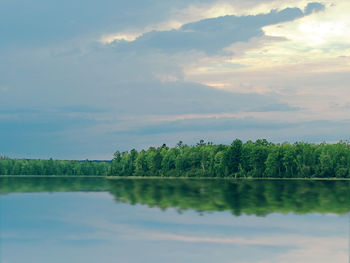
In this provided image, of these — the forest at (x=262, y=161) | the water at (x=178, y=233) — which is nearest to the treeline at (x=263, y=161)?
the forest at (x=262, y=161)

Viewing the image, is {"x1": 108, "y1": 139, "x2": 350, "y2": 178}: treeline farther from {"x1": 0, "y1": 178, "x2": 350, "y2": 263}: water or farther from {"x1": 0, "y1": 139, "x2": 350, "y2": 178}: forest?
{"x1": 0, "y1": 178, "x2": 350, "y2": 263}: water

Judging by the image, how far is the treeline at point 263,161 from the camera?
122m

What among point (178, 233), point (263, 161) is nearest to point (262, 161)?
point (263, 161)

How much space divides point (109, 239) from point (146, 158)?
133 meters

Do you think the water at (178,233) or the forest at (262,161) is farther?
the forest at (262,161)

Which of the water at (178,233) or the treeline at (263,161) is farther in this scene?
the treeline at (263,161)

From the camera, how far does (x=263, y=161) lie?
127688mm

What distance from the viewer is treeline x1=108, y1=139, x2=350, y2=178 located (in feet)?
401

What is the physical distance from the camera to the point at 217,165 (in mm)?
133625

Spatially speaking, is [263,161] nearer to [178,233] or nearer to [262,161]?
[262,161]

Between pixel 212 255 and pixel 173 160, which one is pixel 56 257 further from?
pixel 173 160

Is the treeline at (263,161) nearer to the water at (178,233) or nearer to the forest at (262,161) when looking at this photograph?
the forest at (262,161)

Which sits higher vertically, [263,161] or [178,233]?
[263,161]

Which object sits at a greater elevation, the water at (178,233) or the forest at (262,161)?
the forest at (262,161)
